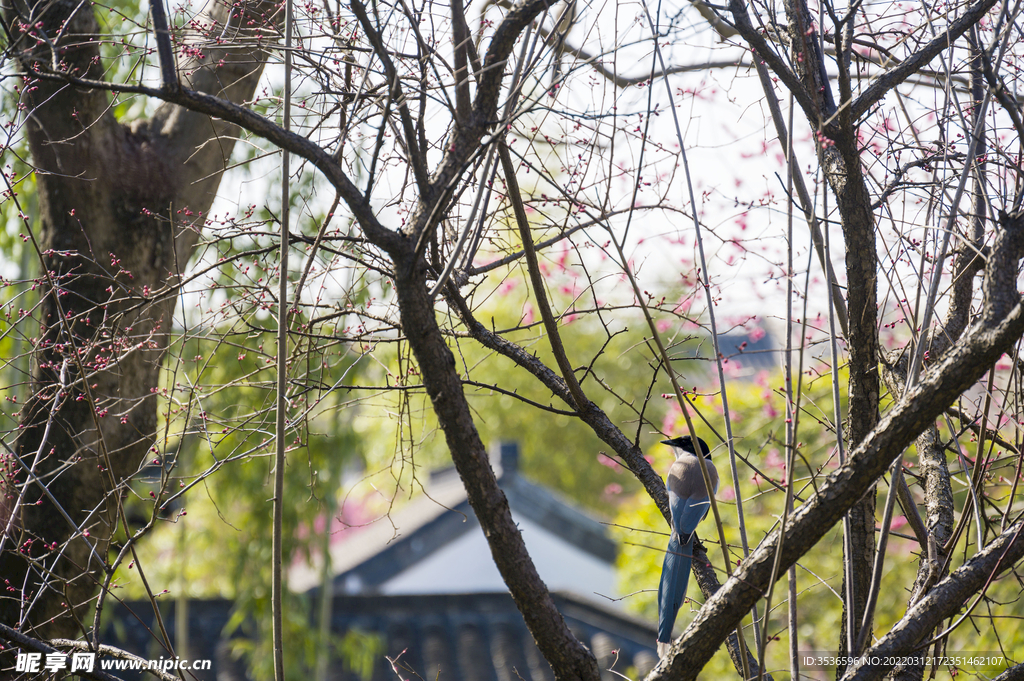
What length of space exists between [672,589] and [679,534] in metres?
0.10

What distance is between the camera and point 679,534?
1.45 metres

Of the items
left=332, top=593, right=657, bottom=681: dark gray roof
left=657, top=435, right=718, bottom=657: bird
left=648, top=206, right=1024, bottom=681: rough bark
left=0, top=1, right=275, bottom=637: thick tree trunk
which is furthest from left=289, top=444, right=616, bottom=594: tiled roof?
left=648, top=206, right=1024, bottom=681: rough bark

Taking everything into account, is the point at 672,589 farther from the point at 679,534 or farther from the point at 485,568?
the point at 485,568

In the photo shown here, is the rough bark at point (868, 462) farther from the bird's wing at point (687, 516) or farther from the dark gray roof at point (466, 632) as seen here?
the dark gray roof at point (466, 632)

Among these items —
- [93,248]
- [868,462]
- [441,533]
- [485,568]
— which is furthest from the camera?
[485,568]

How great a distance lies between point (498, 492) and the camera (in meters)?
1.16

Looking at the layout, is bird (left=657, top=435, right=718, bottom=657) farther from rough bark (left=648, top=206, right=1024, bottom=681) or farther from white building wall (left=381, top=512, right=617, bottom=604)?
white building wall (left=381, top=512, right=617, bottom=604)

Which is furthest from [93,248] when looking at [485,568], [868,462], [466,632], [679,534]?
[485,568]

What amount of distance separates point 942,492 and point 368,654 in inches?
173

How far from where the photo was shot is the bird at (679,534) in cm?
139

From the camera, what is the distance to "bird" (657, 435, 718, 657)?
54.9 inches

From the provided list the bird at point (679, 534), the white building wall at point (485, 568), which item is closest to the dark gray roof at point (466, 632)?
the white building wall at point (485, 568)

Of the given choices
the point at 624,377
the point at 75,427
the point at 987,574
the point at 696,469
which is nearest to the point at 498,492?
the point at 696,469

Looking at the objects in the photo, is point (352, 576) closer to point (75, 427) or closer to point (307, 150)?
point (75, 427)
